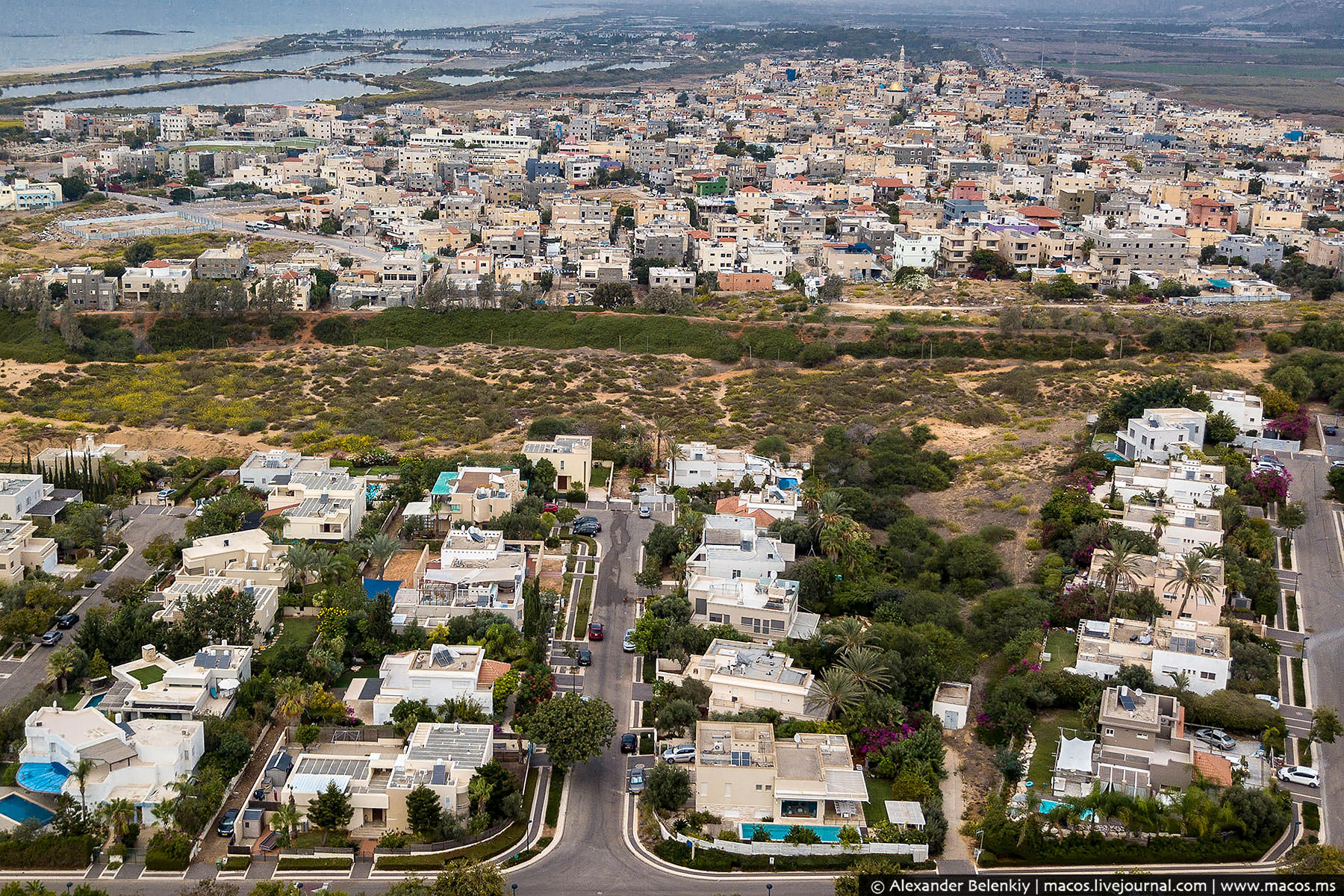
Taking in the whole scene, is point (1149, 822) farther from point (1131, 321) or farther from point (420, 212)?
point (420, 212)

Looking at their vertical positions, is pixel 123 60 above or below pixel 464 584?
above

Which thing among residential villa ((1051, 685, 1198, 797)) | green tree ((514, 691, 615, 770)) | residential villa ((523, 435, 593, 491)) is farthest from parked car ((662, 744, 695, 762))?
residential villa ((523, 435, 593, 491))

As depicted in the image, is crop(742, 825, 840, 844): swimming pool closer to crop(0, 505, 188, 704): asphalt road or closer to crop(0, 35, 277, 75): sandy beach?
crop(0, 505, 188, 704): asphalt road

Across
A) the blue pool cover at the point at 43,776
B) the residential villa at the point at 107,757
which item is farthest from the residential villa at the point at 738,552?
the blue pool cover at the point at 43,776

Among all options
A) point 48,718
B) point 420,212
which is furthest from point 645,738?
point 420,212

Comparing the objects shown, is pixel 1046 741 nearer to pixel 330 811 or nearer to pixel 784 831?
pixel 784 831

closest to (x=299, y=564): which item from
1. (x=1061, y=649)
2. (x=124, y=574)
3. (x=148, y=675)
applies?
(x=124, y=574)
